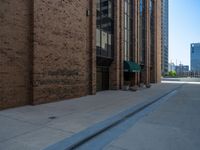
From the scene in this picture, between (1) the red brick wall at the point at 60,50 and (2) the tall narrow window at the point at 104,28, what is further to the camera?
(2) the tall narrow window at the point at 104,28

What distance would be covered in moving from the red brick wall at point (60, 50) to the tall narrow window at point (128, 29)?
9.31m

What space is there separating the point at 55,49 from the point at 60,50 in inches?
18.0

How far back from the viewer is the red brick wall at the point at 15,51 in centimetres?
938

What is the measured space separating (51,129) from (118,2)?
1739 cm

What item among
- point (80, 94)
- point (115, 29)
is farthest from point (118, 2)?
point (80, 94)

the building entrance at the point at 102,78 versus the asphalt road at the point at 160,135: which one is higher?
the building entrance at the point at 102,78

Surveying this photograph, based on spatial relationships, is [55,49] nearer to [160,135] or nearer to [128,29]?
[160,135]

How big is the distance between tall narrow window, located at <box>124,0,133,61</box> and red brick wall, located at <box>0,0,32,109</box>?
1467 centimetres

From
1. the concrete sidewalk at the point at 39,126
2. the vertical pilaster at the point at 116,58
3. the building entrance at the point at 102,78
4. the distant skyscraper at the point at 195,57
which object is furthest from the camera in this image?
the distant skyscraper at the point at 195,57

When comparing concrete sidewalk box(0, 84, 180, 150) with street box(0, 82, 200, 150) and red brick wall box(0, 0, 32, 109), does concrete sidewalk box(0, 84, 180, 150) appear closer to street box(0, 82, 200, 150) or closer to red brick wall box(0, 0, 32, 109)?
street box(0, 82, 200, 150)

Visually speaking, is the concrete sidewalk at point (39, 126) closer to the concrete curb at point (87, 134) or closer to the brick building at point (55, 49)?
the concrete curb at point (87, 134)

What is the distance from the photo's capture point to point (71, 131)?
6.18m

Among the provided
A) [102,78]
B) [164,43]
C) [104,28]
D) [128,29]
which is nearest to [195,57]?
[164,43]

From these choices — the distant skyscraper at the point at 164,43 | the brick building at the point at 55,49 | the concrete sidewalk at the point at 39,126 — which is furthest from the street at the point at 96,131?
the distant skyscraper at the point at 164,43
